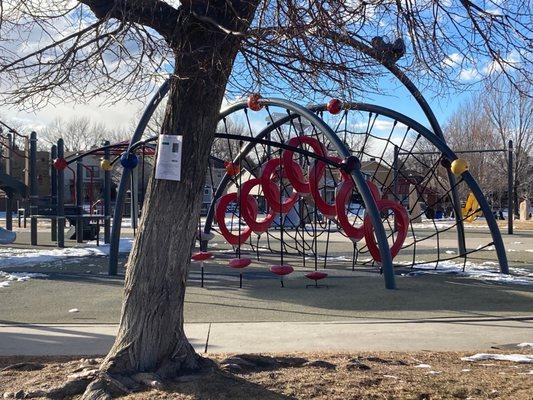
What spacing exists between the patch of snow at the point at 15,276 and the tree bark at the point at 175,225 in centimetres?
865

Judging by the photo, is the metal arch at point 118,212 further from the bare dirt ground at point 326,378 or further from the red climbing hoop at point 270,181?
the bare dirt ground at point 326,378

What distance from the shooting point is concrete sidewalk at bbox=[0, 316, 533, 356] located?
23.3 ft

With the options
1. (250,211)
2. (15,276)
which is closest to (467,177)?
(250,211)

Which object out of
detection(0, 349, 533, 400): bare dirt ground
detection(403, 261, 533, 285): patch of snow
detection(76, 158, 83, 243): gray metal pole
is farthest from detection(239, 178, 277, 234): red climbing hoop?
detection(0, 349, 533, 400): bare dirt ground

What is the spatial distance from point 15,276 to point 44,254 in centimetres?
466

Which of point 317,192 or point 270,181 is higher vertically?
point 270,181

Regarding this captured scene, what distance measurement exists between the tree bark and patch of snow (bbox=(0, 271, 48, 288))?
8.65m

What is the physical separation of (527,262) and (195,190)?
13.5 meters

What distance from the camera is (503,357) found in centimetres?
631

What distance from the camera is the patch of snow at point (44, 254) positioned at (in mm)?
16828

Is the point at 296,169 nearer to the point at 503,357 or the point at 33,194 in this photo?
the point at 503,357

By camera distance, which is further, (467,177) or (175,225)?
(467,177)

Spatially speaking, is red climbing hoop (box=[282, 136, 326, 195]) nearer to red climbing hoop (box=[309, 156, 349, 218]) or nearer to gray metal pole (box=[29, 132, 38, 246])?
red climbing hoop (box=[309, 156, 349, 218])

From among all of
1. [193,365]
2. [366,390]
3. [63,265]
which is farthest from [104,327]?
[63,265]
